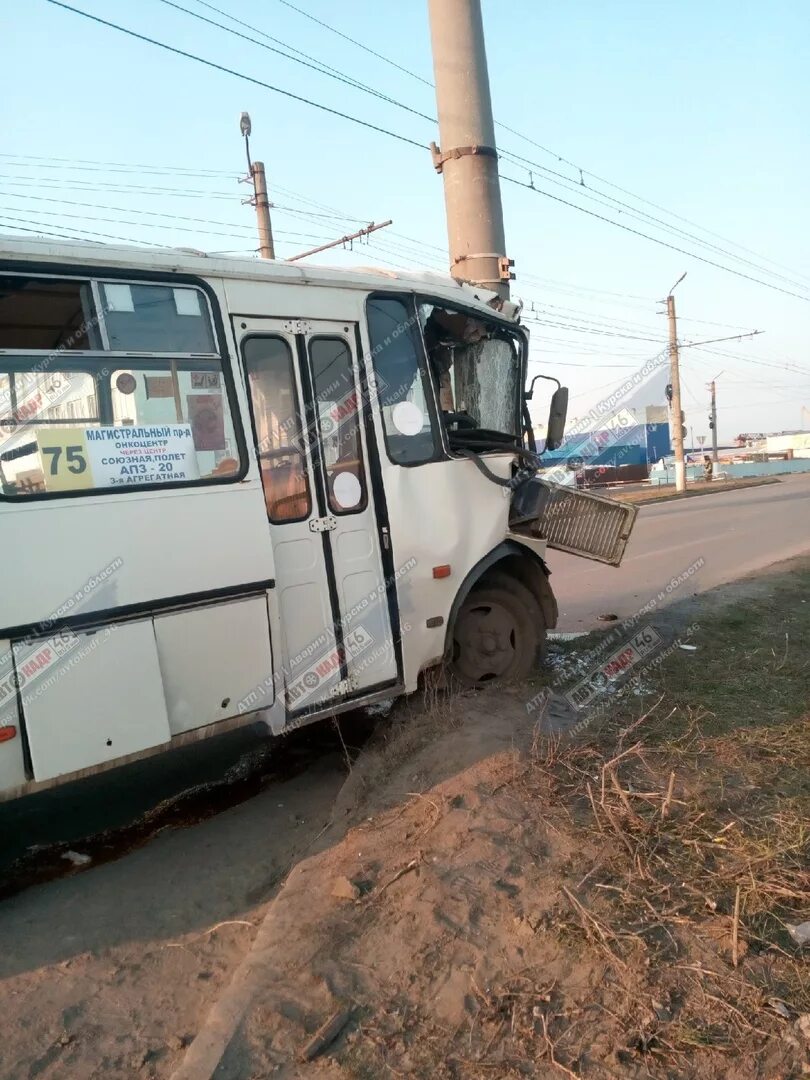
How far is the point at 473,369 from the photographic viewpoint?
5922mm

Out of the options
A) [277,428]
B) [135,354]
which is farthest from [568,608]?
[135,354]

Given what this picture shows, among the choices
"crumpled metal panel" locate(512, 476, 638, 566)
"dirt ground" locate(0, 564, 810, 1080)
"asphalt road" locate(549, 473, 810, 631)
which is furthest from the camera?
"asphalt road" locate(549, 473, 810, 631)

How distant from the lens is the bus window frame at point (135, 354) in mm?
3598

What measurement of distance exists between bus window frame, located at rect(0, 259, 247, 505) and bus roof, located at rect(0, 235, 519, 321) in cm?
3

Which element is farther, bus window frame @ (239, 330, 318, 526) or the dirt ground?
bus window frame @ (239, 330, 318, 526)

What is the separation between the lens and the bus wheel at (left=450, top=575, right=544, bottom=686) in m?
5.70

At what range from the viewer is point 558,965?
279 cm

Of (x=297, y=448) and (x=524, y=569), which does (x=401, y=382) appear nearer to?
(x=297, y=448)

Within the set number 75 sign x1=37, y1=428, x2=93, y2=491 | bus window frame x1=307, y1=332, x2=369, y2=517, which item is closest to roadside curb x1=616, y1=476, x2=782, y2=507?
bus window frame x1=307, y1=332, x2=369, y2=517

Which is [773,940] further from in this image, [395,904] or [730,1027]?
[395,904]

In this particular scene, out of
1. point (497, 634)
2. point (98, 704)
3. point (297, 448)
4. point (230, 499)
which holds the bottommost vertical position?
point (497, 634)

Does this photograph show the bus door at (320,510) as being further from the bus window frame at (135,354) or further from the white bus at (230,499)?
the bus window frame at (135,354)

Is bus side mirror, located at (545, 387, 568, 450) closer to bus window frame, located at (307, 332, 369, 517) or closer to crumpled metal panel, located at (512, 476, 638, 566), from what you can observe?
crumpled metal panel, located at (512, 476, 638, 566)

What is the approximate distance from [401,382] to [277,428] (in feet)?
3.34
